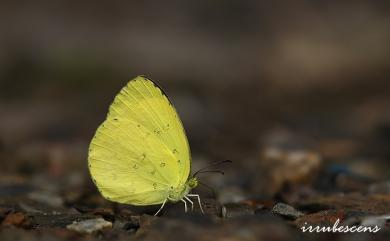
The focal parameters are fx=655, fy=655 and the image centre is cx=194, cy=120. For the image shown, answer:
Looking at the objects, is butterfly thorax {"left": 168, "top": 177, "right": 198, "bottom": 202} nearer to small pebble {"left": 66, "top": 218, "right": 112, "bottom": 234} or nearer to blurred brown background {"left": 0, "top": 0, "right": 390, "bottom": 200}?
small pebble {"left": 66, "top": 218, "right": 112, "bottom": 234}

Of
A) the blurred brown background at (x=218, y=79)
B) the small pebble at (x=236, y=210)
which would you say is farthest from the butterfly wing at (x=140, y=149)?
the blurred brown background at (x=218, y=79)

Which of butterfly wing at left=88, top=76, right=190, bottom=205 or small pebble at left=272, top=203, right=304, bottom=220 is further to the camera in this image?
butterfly wing at left=88, top=76, right=190, bottom=205

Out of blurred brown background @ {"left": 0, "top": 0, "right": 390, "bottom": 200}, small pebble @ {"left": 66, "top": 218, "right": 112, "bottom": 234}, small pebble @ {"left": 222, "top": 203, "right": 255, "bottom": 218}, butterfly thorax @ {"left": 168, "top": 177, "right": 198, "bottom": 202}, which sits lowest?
small pebble @ {"left": 66, "top": 218, "right": 112, "bottom": 234}

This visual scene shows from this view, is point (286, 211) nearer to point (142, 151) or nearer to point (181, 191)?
point (181, 191)

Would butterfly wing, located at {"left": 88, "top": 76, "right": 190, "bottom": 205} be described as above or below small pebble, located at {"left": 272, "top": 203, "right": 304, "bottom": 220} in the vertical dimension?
above

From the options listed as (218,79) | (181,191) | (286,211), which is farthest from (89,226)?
(218,79)

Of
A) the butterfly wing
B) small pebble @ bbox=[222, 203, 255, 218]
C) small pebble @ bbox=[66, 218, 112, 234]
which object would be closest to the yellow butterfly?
the butterfly wing

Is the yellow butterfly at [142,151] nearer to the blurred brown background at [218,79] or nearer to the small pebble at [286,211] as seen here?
Result: the small pebble at [286,211]

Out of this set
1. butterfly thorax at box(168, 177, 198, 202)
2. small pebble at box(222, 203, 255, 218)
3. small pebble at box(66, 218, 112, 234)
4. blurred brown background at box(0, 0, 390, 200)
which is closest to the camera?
small pebble at box(66, 218, 112, 234)
